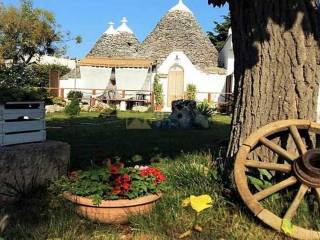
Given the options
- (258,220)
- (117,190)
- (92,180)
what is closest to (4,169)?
(92,180)

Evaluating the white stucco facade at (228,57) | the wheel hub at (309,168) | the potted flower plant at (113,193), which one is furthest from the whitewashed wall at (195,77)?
the wheel hub at (309,168)

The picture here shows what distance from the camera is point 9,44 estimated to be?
41875 millimetres

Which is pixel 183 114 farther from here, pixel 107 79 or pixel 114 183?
pixel 107 79

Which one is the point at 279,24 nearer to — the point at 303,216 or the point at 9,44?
the point at 303,216

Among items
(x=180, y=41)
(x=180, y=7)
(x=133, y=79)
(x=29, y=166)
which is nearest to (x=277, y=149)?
(x=29, y=166)

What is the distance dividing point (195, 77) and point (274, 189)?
2815 centimetres

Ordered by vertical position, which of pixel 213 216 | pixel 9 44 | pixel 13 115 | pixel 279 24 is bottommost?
pixel 213 216

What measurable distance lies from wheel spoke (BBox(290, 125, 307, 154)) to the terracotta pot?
159 cm

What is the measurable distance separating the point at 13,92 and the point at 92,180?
4.90 feet

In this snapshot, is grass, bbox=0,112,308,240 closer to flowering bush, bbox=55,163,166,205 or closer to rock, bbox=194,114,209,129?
flowering bush, bbox=55,163,166,205

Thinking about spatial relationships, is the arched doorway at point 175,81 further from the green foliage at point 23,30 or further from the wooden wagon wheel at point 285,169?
the wooden wagon wheel at point 285,169

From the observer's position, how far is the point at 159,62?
114 ft

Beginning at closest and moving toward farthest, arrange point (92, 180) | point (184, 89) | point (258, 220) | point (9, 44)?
1. point (258, 220)
2. point (92, 180)
3. point (184, 89)
4. point (9, 44)

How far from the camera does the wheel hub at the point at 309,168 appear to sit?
449cm
